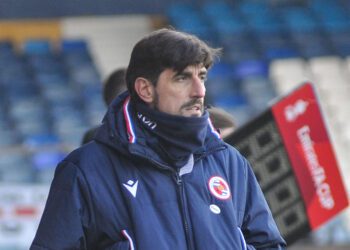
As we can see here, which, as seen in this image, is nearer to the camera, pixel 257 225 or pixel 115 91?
pixel 257 225

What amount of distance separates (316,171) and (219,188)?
1.71m

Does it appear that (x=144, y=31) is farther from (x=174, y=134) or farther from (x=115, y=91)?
(x=174, y=134)

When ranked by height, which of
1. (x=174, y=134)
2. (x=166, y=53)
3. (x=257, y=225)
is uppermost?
(x=166, y=53)

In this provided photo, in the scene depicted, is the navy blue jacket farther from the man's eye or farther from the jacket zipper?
the man's eye

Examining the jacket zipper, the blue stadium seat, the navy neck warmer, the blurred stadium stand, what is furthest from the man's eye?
the blue stadium seat

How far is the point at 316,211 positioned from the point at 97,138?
1830 millimetres

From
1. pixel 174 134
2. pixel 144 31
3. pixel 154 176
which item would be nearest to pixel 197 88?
pixel 174 134

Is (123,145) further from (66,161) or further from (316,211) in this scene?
(316,211)

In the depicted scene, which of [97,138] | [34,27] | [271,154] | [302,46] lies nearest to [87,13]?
[34,27]

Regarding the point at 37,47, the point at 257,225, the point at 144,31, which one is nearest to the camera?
the point at 257,225

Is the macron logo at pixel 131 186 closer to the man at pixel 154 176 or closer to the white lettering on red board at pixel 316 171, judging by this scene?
the man at pixel 154 176

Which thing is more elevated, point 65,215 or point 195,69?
point 195,69

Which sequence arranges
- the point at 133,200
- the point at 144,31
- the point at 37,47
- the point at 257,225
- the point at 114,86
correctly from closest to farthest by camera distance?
the point at 133,200
the point at 257,225
the point at 114,86
the point at 37,47
the point at 144,31

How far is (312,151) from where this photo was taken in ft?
15.6
